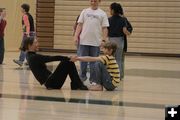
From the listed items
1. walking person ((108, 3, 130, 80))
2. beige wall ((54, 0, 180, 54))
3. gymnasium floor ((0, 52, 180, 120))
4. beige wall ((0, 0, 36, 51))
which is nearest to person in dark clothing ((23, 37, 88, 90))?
gymnasium floor ((0, 52, 180, 120))

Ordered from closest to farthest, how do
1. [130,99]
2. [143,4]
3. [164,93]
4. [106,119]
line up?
[106,119] < [130,99] < [164,93] < [143,4]

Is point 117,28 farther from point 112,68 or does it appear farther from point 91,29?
point 112,68

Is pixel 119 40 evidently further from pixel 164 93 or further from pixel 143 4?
pixel 143 4

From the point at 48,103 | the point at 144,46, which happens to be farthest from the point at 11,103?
the point at 144,46

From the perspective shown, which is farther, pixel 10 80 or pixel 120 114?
pixel 10 80

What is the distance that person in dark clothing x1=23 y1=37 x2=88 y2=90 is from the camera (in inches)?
300

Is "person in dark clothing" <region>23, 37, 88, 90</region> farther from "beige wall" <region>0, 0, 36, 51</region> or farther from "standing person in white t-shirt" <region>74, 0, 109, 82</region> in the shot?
"beige wall" <region>0, 0, 36, 51</region>

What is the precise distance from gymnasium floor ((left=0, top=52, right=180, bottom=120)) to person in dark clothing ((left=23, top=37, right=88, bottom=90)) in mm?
162

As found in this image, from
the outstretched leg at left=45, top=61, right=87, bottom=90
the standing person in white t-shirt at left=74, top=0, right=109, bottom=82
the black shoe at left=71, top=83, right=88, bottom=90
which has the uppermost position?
the standing person in white t-shirt at left=74, top=0, right=109, bottom=82

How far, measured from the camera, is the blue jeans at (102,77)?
7641 millimetres


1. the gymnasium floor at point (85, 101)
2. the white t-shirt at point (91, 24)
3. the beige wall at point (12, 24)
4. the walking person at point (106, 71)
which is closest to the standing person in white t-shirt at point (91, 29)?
the white t-shirt at point (91, 24)

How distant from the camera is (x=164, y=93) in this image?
7.83 meters

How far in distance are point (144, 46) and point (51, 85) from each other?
11.8m

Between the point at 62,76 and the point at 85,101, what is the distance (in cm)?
136
